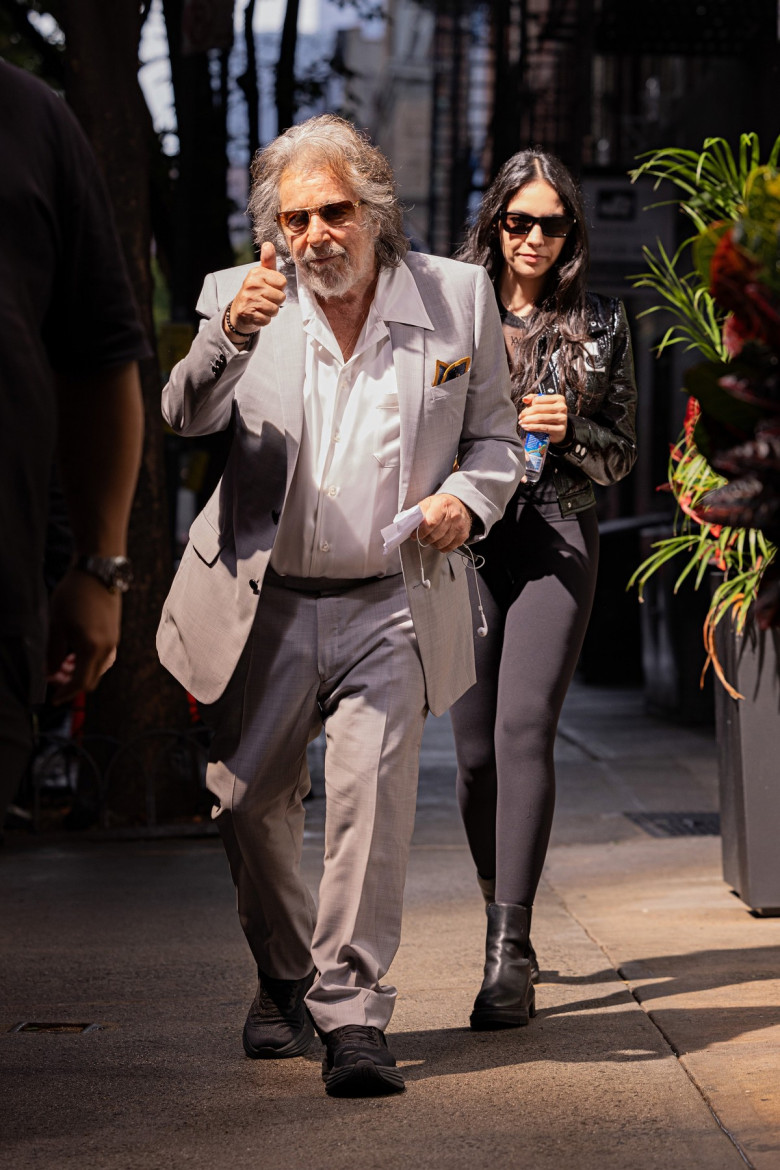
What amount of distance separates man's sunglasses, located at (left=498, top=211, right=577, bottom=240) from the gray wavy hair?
590mm

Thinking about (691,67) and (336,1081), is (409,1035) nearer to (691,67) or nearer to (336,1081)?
(336,1081)

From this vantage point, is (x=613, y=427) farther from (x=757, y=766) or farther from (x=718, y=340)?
(x=757, y=766)

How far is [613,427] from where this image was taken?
4.51 metres

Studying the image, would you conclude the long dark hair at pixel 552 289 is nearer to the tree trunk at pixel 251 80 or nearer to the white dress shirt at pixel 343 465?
the white dress shirt at pixel 343 465

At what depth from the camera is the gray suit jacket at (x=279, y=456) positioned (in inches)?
148

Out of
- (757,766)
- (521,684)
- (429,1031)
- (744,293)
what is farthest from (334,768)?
(757,766)

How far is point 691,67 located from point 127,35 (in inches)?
487

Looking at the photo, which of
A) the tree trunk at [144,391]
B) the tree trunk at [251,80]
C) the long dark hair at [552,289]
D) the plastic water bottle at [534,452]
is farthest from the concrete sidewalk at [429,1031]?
the tree trunk at [251,80]

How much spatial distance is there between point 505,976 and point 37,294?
234 centimetres

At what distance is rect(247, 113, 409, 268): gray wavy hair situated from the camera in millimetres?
3777

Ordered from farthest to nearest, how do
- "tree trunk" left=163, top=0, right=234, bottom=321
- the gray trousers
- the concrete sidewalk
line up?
"tree trunk" left=163, top=0, right=234, bottom=321 → the gray trousers → the concrete sidewalk

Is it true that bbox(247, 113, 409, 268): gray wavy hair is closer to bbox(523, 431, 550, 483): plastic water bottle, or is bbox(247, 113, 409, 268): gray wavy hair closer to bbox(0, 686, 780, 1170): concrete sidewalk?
bbox(523, 431, 550, 483): plastic water bottle

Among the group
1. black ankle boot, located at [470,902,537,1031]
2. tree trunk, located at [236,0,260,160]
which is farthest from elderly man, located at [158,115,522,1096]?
tree trunk, located at [236,0,260,160]

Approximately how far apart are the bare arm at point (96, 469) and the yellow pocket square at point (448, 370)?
131 cm
